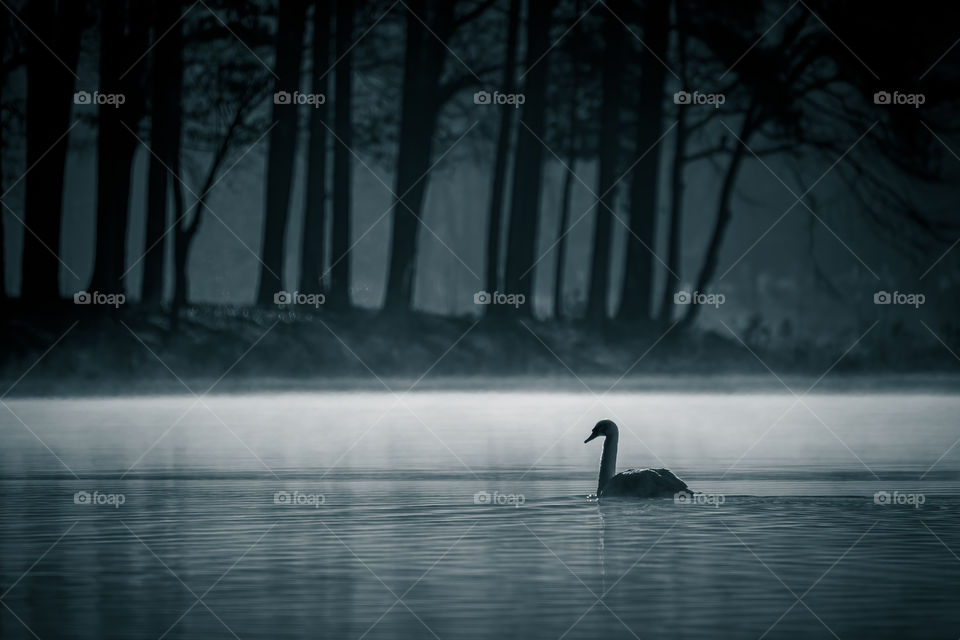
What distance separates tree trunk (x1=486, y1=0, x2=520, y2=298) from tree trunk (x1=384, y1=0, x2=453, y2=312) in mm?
1481

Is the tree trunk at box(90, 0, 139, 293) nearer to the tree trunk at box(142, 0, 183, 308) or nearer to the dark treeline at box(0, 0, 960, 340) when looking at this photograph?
the dark treeline at box(0, 0, 960, 340)

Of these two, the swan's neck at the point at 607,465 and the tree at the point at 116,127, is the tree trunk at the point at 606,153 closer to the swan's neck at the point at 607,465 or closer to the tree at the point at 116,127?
the tree at the point at 116,127

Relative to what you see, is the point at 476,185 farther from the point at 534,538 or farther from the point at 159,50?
the point at 534,538

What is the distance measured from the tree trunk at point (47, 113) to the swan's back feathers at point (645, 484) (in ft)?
63.9

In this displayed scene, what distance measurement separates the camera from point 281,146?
3669cm

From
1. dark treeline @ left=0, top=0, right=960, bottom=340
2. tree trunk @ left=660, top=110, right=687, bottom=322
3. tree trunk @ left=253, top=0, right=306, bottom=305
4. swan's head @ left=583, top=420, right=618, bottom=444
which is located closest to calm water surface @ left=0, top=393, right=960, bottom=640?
swan's head @ left=583, top=420, right=618, bottom=444

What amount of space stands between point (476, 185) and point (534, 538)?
6600 centimetres

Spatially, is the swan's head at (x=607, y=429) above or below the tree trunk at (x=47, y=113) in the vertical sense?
below

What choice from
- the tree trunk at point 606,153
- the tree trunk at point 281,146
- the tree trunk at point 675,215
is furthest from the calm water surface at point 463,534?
the tree trunk at point 675,215

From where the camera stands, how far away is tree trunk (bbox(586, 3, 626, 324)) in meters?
40.2

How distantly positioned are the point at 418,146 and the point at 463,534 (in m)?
25.6

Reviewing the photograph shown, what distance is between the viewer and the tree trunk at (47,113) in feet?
107

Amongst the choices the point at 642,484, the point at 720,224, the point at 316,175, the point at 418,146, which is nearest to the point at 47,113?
the point at 316,175

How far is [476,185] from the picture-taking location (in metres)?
77.9
